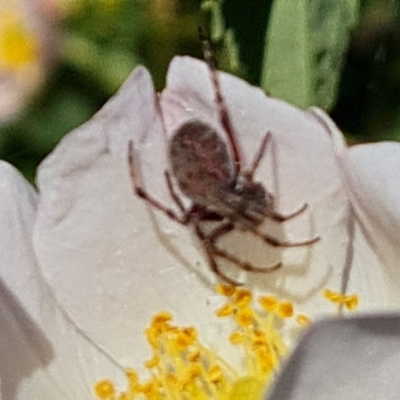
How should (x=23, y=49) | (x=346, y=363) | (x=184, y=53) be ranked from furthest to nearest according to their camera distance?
(x=23, y=49) < (x=184, y=53) < (x=346, y=363)

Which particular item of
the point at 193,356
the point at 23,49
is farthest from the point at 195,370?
the point at 23,49

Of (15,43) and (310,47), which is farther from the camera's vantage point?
(15,43)

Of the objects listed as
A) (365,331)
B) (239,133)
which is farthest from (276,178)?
(365,331)

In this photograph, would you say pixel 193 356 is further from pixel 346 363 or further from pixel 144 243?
pixel 346 363

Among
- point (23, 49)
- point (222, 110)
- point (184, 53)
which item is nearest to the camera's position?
point (222, 110)

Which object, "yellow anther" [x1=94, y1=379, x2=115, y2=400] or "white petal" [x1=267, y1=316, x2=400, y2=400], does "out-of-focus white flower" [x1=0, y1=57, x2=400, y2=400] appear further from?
"white petal" [x1=267, y1=316, x2=400, y2=400]

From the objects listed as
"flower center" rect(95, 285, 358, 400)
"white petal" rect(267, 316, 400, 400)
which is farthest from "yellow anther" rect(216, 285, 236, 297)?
"white petal" rect(267, 316, 400, 400)

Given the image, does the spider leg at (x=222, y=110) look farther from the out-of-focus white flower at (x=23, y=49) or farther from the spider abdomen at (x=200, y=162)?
the out-of-focus white flower at (x=23, y=49)
